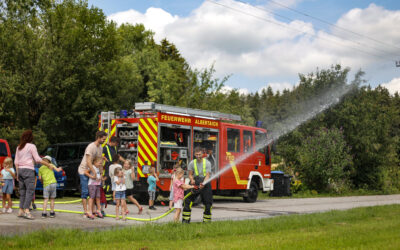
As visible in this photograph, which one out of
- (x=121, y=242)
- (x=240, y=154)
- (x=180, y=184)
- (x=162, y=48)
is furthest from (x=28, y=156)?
(x=162, y=48)

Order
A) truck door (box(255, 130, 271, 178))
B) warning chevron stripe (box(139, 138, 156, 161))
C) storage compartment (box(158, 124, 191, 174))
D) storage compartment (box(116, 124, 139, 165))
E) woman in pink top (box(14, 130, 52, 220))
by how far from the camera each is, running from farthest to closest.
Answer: truck door (box(255, 130, 271, 178))
storage compartment (box(116, 124, 139, 165))
storage compartment (box(158, 124, 191, 174))
warning chevron stripe (box(139, 138, 156, 161))
woman in pink top (box(14, 130, 52, 220))

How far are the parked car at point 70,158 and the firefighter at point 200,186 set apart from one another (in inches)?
375

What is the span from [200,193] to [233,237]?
6.12 feet

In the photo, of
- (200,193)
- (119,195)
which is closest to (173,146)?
(119,195)

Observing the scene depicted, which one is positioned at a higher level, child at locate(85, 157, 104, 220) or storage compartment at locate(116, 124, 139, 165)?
storage compartment at locate(116, 124, 139, 165)

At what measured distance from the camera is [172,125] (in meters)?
16.0

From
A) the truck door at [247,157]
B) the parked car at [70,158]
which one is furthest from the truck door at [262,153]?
the parked car at [70,158]

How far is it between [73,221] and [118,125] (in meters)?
6.08

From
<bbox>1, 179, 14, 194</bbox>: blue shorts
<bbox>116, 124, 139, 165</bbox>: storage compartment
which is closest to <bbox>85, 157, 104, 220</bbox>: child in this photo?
<bbox>1, 179, 14, 194</bbox>: blue shorts

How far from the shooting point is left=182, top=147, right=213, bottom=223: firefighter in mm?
10117

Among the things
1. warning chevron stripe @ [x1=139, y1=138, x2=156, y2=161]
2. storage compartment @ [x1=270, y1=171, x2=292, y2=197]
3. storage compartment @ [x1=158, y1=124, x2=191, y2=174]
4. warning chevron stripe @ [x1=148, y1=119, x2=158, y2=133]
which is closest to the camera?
warning chevron stripe @ [x1=139, y1=138, x2=156, y2=161]

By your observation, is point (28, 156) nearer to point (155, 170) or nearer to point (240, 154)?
point (155, 170)

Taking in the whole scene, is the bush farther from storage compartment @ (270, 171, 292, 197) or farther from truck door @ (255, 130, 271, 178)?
truck door @ (255, 130, 271, 178)

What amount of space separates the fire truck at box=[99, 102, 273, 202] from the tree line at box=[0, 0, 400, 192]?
6.50 feet
